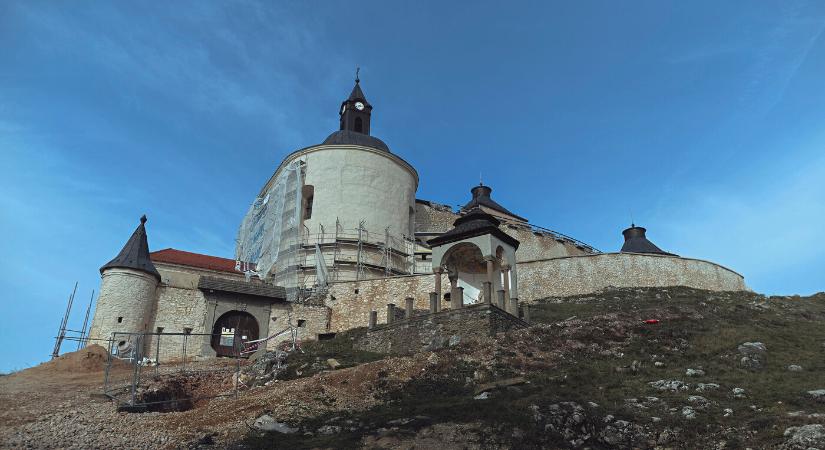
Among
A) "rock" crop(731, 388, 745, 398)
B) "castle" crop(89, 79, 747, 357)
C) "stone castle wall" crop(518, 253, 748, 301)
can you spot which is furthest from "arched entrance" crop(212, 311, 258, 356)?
"rock" crop(731, 388, 745, 398)

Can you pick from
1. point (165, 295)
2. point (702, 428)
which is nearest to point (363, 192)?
point (165, 295)

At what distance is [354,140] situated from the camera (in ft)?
143

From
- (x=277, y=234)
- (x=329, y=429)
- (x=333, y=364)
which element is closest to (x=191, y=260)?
(x=277, y=234)

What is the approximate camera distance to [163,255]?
120 ft

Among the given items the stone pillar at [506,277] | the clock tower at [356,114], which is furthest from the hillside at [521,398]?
the clock tower at [356,114]

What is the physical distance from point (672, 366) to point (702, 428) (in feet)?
17.5

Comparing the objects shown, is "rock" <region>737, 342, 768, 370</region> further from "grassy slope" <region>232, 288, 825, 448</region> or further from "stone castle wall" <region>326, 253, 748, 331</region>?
"stone castle wall" <region>326, 253, 748, 331</region>

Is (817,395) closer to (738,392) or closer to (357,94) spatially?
(738,392)

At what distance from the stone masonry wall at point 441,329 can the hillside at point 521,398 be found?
1026 millimetres

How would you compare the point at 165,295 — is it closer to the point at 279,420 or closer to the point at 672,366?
the point at 279,420

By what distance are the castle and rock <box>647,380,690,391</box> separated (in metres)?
7.51

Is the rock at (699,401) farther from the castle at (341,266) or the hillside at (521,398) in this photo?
the castle at (341,266)

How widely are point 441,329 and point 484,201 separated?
1531 inches

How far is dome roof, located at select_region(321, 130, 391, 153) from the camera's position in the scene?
141 ft
